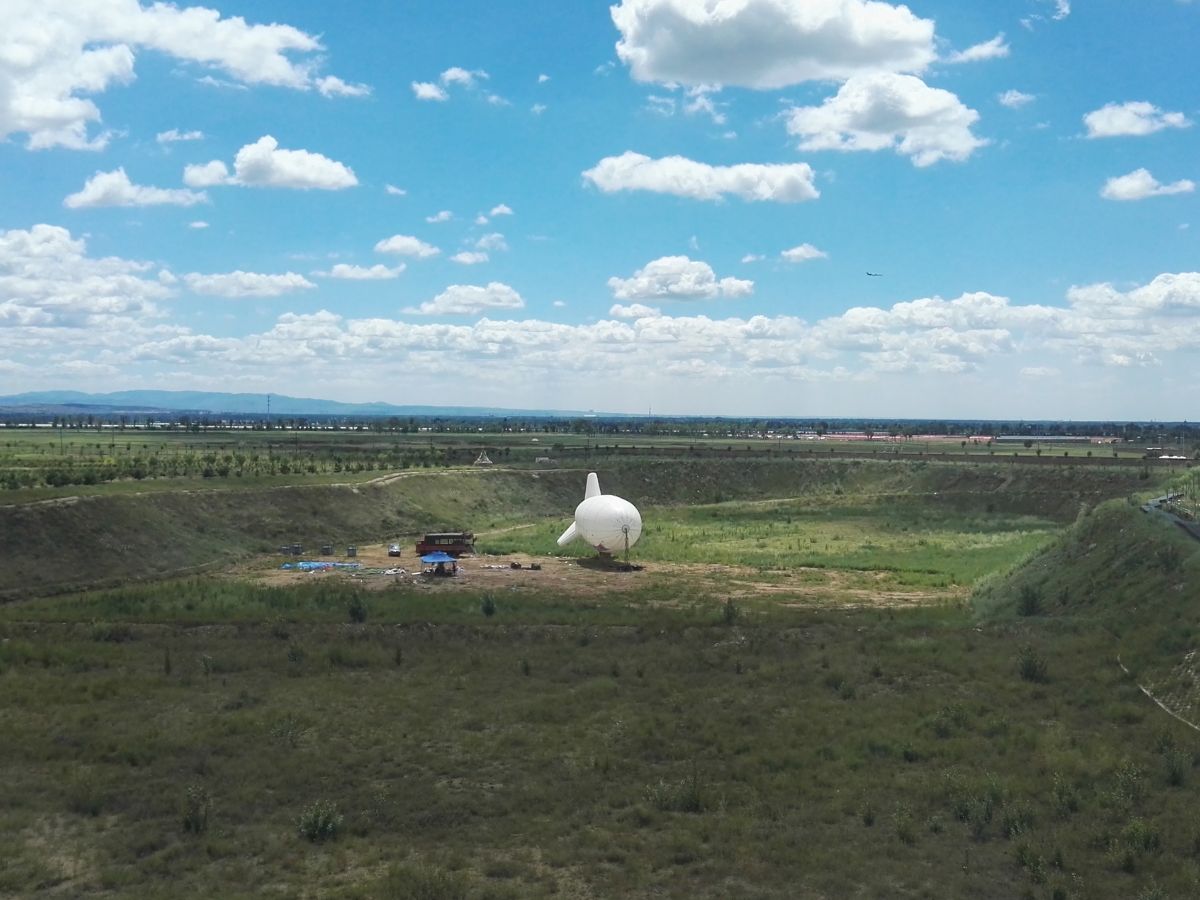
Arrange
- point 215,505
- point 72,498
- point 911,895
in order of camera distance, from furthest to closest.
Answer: point 215,505 < point 72,498 < point 911,895

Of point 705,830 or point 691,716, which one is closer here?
point 705,830

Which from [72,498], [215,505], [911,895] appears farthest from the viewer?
[215,505]

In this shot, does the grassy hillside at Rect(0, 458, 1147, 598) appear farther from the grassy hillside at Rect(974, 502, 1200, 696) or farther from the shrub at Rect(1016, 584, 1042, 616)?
the shrub at Rect(1016, 584, 1042, 616)

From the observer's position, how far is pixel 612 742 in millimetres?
22953

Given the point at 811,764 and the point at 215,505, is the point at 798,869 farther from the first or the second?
the point at 215,505

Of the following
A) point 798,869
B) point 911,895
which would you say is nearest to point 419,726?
point 798,869

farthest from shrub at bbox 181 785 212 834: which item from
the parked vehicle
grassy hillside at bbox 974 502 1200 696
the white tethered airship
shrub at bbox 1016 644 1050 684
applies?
the parked vehicle

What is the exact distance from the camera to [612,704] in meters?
25.9

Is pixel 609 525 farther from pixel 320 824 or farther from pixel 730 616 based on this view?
pixel 320 824

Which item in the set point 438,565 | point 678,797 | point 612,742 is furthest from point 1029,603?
point 438,565

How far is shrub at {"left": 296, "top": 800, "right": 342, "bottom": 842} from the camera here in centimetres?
1817

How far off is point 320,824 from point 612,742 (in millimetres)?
7338

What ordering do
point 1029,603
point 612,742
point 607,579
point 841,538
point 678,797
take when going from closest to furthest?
1. point 678,797
2. point 612,742
3. point 1029,603
4. point 607,579
5. point 841,538

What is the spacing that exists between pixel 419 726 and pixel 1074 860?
588 inches
